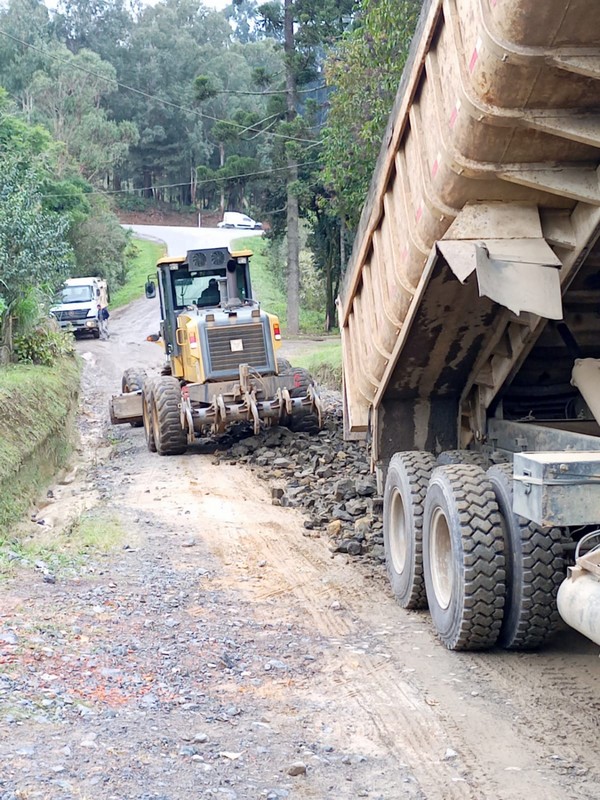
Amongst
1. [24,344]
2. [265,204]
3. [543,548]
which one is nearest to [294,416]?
[24,344]

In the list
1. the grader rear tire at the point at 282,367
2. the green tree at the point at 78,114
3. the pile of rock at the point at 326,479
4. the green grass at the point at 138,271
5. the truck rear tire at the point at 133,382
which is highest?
the green tree at the point at 78,114

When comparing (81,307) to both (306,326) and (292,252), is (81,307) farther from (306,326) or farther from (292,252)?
(306,326)

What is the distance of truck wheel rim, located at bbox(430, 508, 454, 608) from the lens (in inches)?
240

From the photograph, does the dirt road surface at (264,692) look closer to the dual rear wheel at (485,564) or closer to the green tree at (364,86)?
the dual rear wheel at (485,564)

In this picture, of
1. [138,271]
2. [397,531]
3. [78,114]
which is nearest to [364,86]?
[397,531]

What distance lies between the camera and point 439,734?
4617 mm

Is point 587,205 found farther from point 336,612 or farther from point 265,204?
point 265,204

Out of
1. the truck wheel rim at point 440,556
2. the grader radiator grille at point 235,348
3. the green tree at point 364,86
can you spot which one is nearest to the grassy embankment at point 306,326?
the green tree at point 364,86

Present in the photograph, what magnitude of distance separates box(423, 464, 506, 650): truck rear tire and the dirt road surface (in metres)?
0.18

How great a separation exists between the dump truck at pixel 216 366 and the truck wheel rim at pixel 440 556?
23.9 ft

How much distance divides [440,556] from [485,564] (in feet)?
2.55

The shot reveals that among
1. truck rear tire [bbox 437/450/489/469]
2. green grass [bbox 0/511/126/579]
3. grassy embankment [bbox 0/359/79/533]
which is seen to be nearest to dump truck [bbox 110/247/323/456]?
grassy embankment [bbox 0/359/79/533]

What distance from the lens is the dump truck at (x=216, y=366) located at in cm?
1363

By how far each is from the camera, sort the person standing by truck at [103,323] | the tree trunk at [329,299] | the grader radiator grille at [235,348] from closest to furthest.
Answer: the grader radiator grille at [235,348] < the tree trunk at [329,299] < the person standing by truck at [103,323]
